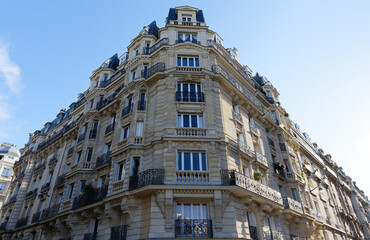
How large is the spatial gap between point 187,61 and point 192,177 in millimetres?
9929

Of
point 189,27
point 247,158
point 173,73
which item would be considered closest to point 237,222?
point 247,158

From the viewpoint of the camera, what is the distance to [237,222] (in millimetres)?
13586

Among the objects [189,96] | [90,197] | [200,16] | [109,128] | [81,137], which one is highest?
[200,16]

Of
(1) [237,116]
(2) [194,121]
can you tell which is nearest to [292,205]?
(1) [237,116]

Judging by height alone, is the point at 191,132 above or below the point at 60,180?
above

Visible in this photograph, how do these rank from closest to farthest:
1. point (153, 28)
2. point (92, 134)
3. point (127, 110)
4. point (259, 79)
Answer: point (127, 110) < point (92, 134) < point (153, 28) < point (259, 79)

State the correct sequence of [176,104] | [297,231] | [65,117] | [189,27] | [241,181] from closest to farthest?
[241,181] → [176,104] → [297,231] → [189,27] → [65,117]

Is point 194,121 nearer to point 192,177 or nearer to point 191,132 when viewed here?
point 191,132

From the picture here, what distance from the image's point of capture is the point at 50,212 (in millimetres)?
21344

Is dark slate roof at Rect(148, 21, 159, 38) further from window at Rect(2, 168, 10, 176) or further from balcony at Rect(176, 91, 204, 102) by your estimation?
window at Rect(2, 168, 10, 176)

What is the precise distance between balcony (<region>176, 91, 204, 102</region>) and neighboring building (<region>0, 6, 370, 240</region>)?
0.27 feet

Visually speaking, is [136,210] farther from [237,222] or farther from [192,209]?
[237,222]

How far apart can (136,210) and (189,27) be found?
15810 mm

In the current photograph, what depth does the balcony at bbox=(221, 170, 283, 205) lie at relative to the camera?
14.2 m
